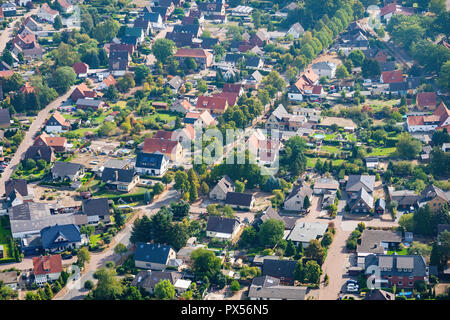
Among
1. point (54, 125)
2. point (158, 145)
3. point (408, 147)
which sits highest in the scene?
point (54, 125)

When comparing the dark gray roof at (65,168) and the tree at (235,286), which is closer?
the tree at (235,286)

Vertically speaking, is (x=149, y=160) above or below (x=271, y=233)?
above

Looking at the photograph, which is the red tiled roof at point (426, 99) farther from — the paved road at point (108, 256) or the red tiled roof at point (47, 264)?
the red tiled roof at point (47, 264)

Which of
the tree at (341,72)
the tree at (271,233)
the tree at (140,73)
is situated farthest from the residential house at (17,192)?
the tree at (341,72)

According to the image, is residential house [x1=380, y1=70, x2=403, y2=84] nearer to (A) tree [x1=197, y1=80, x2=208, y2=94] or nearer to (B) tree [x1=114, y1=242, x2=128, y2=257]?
(A) tree [x1=197, y1=80, x2=208, y2=94]

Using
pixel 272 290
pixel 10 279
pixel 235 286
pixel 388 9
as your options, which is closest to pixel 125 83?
pixel 10 279

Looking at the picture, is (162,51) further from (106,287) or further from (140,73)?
(106,287)

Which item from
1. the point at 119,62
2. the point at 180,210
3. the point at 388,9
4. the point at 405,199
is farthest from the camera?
the point at 388,9
